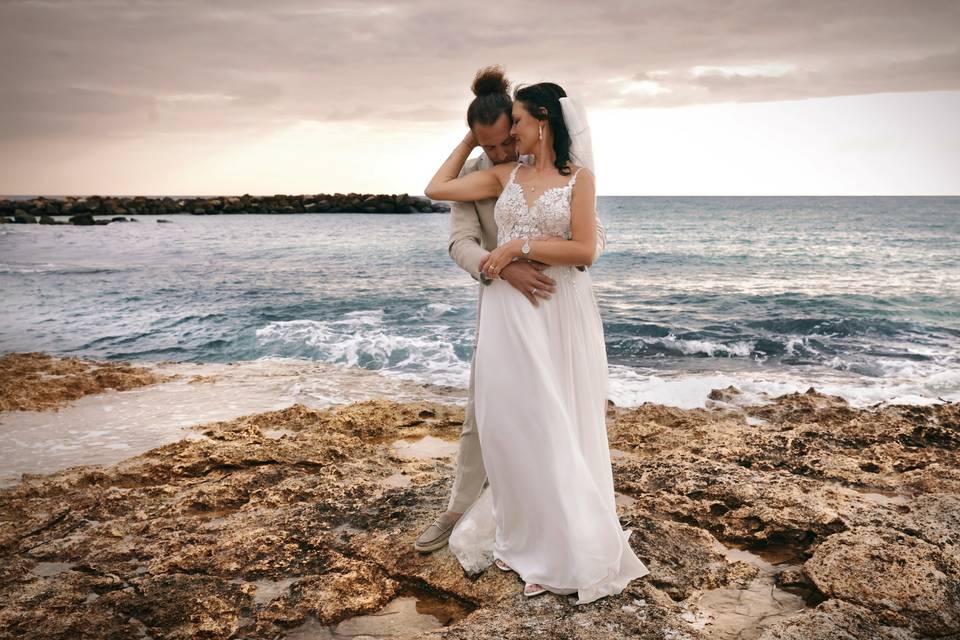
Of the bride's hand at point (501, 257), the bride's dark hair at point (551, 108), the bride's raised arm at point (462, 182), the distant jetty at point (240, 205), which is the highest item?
the distant jetty at point (240, 205)

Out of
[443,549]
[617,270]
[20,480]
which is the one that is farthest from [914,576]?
[617,270]

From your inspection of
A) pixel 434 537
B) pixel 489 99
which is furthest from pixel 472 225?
pixel 434 537

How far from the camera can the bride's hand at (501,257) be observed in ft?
9.41

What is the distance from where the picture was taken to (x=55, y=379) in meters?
7.23

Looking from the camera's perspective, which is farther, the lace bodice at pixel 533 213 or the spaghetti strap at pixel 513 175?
the spaghetti strap at pixel 513 175

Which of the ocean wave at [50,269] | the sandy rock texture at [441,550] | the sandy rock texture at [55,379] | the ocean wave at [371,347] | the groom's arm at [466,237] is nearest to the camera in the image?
the sandy rock texture at [441,550]

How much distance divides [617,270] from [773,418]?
1741 centimetres

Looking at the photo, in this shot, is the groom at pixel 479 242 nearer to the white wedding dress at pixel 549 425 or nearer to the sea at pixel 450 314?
the white wedding dress at pixel 549 425

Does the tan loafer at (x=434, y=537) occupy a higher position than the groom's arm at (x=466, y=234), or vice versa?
the groom's arm at (x=466, y=234)

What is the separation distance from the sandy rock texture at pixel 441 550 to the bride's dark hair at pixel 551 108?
192 centimetres

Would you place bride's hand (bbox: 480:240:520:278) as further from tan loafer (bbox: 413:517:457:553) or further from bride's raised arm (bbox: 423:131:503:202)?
tan loafer (bbox: 413:517:457:553)

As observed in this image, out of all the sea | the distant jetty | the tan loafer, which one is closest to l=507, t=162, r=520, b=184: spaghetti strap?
the tan loafer

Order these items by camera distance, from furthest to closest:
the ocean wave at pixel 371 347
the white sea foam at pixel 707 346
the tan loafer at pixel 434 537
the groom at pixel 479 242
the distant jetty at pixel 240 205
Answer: the distant jetty at pixel 240 205 < the white sea foam at pixel 707 346 < the ocean wave at pixel 371 347 < the tan loafer at pixel 434 537 < the groom at pixel 479 242

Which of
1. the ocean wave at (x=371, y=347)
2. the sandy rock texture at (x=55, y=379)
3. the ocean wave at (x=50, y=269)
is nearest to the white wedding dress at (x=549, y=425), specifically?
the ocean wave at (x=371, y=347)
